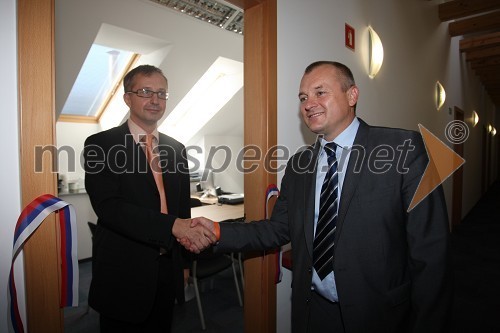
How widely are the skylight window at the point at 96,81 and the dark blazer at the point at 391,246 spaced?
407 cm

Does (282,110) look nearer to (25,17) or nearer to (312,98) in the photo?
(312,98)

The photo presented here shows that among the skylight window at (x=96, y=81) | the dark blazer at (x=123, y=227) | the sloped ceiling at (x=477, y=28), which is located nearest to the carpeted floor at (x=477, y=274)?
the dark blazer at (x=123, y=227)

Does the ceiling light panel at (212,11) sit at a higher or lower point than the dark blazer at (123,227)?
higher

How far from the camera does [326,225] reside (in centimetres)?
135

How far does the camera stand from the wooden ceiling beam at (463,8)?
14.0ft

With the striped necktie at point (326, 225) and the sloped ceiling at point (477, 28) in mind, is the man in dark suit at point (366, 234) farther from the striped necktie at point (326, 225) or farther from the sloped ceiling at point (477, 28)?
the sloped ceiling at point (477, 28)

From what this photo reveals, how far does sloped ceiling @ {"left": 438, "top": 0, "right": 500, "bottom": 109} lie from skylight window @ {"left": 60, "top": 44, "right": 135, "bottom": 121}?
16.5 ft

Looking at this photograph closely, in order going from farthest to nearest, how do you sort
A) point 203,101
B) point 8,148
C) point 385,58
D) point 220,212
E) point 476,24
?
Result: point 203,101, point 476,24, point 220,212, point 385,58, point 8,148

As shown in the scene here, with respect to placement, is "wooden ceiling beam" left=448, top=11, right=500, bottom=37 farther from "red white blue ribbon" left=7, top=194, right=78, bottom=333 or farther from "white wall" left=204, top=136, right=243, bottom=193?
"red white blue ribbon" left=7, top=194, right=78, bottom=333

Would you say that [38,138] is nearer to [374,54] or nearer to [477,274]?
[374,54]

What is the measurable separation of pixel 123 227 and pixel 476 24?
6.54 metres

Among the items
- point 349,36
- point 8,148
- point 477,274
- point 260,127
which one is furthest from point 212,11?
point 477,274

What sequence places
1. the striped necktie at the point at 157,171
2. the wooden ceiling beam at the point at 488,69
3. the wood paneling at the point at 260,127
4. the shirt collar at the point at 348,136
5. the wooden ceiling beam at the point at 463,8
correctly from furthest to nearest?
the wooden ceiling beam at the point at 488,69 < the wooden ceiling beam at the point at 463,8 < the wood paneling at the point at 260,127 < the striped necktie at the point at 157,171 < the shirt collar at the point at 348,136

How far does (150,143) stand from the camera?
5.43 feet
